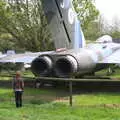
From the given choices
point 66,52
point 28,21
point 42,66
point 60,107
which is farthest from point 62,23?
point 28,21

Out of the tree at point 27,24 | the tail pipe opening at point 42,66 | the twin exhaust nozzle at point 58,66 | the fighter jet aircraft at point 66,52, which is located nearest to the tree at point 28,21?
the tree at point 27,24

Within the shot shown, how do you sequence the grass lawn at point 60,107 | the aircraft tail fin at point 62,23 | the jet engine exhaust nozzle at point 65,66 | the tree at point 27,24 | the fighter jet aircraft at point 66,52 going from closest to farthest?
the grass lawn at point 60,107 < the jet engine exhaust nozzle at point 65,66 < the fighter jet aircraft at point 66,52 < the aircraft tail fin at point 62,23 < the tree at point 27,24

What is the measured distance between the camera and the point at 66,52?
17.2 meters

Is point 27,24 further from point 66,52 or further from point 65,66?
point 65,66

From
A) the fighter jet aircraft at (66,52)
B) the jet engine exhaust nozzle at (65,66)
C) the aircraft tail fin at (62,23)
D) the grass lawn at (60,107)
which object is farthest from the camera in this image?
the aircraft tail fin at (62,23)

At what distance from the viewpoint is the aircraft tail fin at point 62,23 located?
17.8 meters

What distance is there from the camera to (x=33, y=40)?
3678 centimetres

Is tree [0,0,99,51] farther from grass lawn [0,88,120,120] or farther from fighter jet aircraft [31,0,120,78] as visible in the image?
grass lawn [0,88,120,120]

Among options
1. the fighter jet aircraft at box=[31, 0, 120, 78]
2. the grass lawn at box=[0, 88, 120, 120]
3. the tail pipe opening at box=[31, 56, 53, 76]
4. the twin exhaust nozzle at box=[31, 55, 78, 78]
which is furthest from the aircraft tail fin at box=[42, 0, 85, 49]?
the grass lawn at box=[0, 88, 120, 120]

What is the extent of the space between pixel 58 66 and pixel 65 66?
311 mm

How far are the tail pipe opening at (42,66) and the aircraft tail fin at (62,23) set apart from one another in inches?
57.2

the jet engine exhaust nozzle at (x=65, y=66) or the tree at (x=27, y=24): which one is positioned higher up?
the tree at (x=27, y=24)

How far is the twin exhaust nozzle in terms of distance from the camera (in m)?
16.4

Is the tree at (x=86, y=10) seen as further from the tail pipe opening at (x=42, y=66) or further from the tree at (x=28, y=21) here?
the tail pipe opening at (x=42, y=66)
